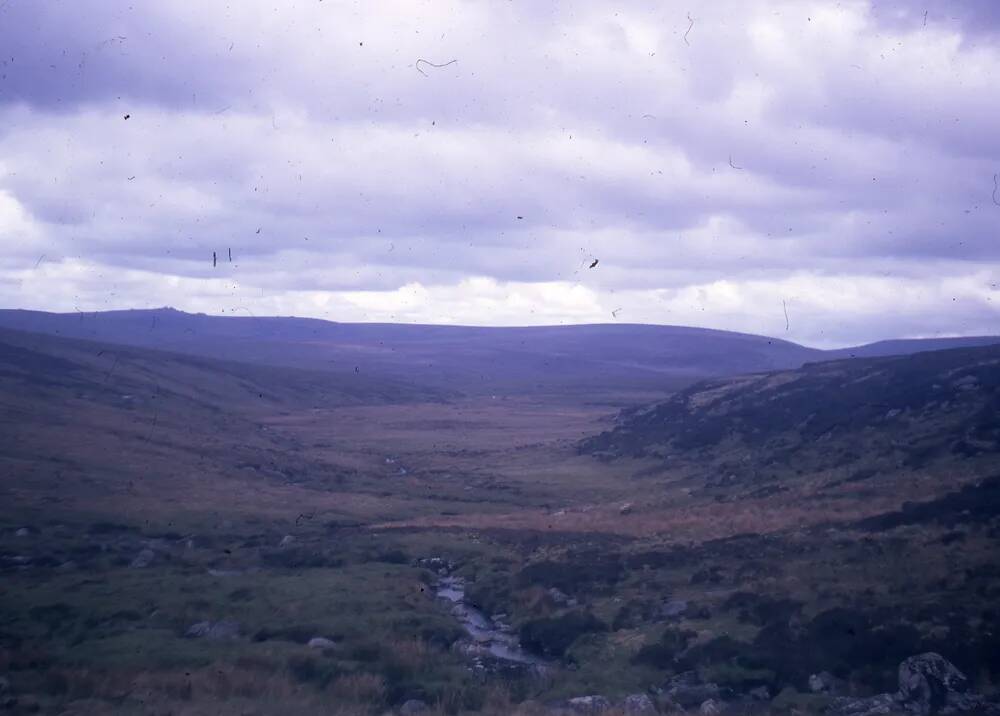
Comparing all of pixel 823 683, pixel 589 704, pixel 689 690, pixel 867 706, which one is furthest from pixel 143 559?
pixel 867 706

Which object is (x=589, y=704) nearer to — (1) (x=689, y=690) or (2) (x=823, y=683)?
(1) (x=689, y=690)

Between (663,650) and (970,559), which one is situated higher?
(970,559)

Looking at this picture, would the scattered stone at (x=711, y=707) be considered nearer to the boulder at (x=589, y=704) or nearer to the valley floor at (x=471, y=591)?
the valley floor at (x=471, y=591)

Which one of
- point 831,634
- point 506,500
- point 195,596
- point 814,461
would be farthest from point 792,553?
point 506,500

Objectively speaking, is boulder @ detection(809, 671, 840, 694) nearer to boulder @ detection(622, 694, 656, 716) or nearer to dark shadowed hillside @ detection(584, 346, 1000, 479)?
boulder @ detection(622, 694, 656, 716)

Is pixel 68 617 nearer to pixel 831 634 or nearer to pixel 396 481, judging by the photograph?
pixel 831 634

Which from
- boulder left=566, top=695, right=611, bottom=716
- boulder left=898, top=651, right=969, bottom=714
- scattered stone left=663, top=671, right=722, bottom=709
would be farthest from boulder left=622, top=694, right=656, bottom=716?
boulder left=898, top=651, right=969, bottom=714

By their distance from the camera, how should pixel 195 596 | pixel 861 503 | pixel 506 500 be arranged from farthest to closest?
1. pixel 506 500
2. pixel 861 503
3. pixel 195 596

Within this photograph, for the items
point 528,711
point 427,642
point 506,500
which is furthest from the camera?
point 506,500
